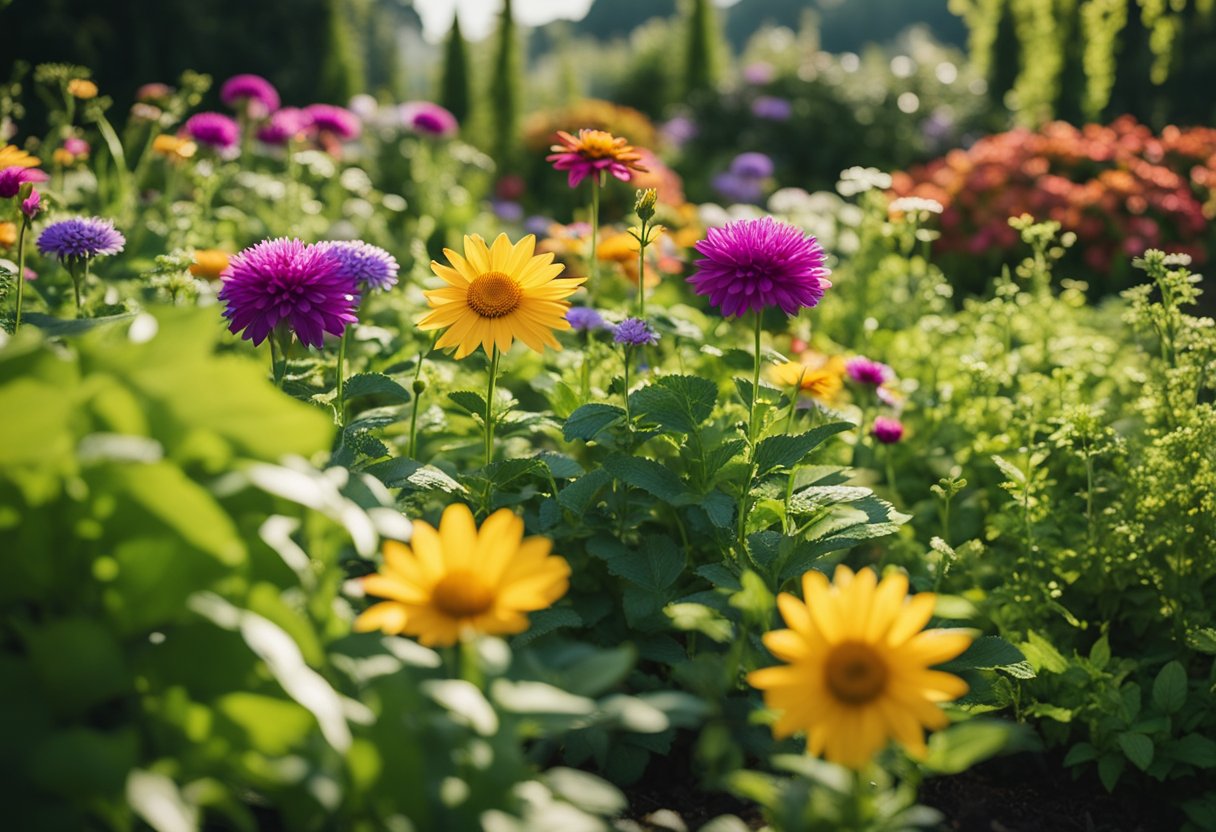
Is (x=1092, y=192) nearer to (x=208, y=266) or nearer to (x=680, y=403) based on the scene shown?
(x=680, y=403)

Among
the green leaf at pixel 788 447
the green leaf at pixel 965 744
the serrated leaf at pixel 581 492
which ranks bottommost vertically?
the green leaf at pixel 965 744

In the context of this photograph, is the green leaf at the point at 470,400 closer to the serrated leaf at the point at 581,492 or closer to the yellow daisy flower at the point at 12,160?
the serrated leaf at the point at 581,492

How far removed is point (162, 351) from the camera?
1117mm

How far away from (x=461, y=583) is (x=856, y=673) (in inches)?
17.8

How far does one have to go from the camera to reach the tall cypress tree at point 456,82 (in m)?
11.4

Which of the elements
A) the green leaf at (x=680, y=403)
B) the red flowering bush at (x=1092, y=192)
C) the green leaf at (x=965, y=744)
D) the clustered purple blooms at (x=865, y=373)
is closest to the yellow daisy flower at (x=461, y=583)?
the green leaf at (x=965, y=744)

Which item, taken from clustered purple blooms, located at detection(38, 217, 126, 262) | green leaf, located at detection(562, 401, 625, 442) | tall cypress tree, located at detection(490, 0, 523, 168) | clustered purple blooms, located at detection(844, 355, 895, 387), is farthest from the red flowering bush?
tall cypress tree, located at detection(490, 0, 523, 168)

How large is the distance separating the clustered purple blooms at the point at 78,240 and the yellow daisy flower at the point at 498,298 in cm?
85

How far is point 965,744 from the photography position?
44.8 inches

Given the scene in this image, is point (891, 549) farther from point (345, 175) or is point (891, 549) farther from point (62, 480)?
point (345, 175)

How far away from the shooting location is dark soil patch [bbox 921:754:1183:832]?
5.52ft

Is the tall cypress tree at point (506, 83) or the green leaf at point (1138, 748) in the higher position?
the tall cypress tree at point (506, 83)

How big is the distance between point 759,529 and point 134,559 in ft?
3.58

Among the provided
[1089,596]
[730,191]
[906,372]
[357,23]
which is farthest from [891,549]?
[357,23]
